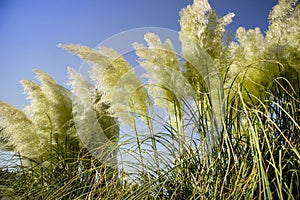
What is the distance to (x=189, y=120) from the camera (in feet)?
6.24

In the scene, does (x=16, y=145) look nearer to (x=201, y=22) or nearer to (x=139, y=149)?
(x=139, y=149)

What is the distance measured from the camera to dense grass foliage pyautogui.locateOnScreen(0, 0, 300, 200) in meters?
1.46

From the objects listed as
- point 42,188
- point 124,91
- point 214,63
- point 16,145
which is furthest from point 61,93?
point 214,63

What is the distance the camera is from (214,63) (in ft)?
6.64

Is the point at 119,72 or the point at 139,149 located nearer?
the point at 139,149

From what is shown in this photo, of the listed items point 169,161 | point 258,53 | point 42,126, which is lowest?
point 169,161

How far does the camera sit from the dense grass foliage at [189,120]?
4.79ft

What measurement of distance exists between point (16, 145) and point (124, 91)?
131cm

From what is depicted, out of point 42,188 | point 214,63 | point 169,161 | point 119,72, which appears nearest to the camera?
point 169,161

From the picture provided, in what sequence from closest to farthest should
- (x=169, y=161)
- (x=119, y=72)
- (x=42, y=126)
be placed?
(x=169, y=161), (x=119, y=72), (x=42, y=126)

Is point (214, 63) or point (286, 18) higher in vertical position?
point (286, 18)

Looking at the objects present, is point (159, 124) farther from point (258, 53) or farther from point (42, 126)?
point (42, 126)

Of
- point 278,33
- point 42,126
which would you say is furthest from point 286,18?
point 42,126

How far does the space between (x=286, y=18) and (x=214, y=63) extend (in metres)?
0.51
